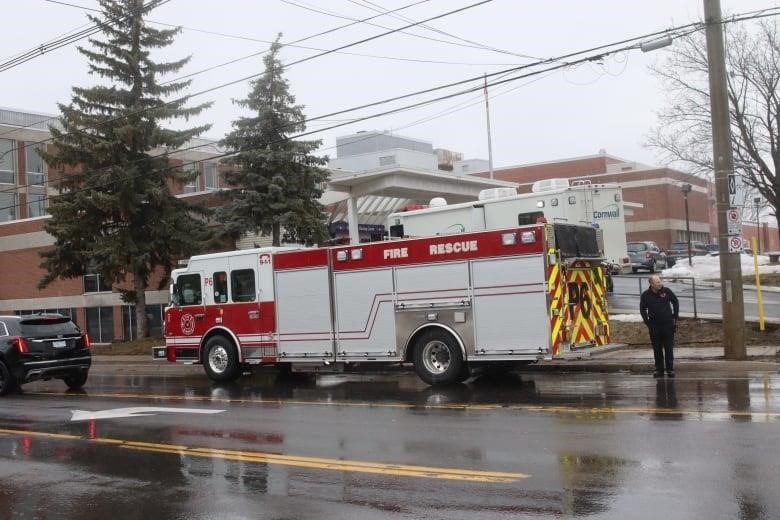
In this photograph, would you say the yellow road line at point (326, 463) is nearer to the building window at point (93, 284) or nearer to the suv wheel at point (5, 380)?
the suv wheel at point (5, 380)

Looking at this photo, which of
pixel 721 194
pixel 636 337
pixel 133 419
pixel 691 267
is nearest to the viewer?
pixel 133 419

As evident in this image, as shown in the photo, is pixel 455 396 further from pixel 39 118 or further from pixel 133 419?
pixel 39 118

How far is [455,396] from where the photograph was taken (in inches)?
492

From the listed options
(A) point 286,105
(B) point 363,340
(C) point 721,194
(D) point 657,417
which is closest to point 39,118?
(A) point 286,105

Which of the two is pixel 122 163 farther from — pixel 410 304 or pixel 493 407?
pixel 493 407

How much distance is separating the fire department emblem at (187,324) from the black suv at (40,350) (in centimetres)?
208

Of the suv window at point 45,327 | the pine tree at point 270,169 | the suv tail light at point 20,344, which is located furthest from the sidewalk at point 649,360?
the pine tree at point 270,169

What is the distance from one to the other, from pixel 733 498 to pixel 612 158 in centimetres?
7538

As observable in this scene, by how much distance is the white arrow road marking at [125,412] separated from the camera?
12.3m

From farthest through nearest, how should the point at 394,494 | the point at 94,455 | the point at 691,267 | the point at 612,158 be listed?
1. the point at 612,158
2. the point at 691,267
3. the point at 94,455
4. the point at 394,494

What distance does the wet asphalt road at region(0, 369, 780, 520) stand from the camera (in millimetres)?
6148

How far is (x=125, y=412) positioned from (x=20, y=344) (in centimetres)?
461

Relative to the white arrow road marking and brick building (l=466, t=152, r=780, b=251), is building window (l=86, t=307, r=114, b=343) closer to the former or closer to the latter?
the white arrow road marking

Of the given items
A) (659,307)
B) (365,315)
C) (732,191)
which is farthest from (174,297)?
(732,191)
